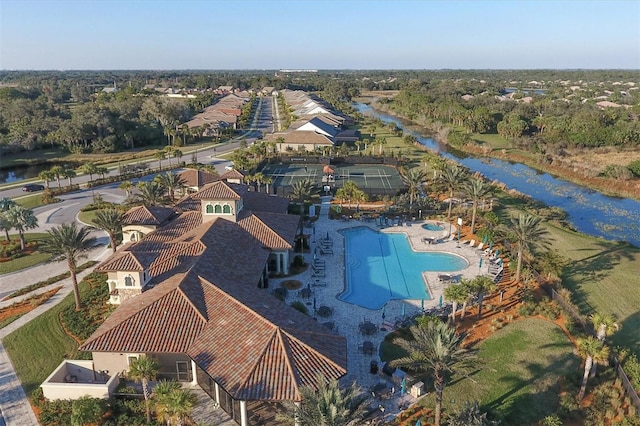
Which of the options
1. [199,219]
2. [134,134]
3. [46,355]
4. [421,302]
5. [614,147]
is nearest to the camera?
[46,355]

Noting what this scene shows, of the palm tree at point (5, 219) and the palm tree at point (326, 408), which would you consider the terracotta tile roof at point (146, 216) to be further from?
the palm tree at point (326, 408)

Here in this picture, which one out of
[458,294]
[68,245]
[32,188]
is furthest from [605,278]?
[32,188]

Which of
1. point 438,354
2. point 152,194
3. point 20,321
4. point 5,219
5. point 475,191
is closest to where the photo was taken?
point 438,354

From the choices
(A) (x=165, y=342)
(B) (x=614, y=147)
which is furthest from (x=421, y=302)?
(B) (x=614, y=147)

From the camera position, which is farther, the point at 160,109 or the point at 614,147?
the point at 160,109

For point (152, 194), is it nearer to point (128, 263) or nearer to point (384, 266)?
point (128, 263)

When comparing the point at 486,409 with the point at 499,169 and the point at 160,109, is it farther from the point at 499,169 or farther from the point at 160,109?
the point at 160,109
